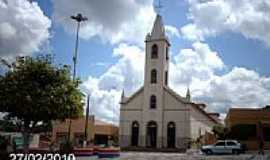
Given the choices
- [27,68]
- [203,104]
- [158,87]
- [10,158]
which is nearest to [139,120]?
[158,87]

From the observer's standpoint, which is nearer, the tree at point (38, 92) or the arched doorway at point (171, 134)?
the tree at point (38, 92)

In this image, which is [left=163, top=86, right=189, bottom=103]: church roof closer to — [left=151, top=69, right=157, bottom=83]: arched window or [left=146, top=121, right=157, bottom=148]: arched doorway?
[left=151, top=69, right=157, bottom=83]: arched window

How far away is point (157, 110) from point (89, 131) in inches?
525

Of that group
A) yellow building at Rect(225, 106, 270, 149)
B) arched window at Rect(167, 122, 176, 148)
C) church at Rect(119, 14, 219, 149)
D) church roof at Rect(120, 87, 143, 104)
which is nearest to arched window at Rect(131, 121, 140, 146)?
church at Rect(119, 14, 219, 149)

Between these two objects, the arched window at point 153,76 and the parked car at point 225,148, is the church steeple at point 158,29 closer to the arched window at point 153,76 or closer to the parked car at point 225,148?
the arched window at point 153,76

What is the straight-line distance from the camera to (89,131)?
215ft

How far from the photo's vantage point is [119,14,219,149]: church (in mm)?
55812

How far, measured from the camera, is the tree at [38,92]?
2777 centimetres

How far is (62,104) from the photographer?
28328 millimetres

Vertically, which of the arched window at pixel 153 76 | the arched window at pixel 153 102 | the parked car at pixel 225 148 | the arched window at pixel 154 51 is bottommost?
the parked car at pixel 225 148

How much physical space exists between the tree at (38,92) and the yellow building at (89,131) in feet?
107

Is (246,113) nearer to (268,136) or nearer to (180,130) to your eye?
(268,136)

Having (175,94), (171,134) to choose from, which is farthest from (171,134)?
(175,94)

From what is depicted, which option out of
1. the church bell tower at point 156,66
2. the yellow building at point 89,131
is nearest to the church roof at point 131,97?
the church bell tower at point 156,66
